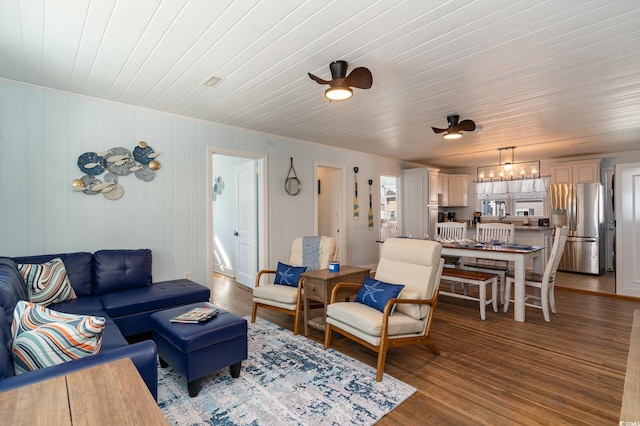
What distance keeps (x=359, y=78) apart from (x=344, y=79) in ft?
0.40

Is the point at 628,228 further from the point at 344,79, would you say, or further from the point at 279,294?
the point at 279,294

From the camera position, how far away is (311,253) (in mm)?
4000

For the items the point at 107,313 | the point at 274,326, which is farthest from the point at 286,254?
the point at 107,313

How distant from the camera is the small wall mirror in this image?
17.3ft

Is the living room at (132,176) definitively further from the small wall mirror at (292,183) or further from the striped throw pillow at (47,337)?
the striped throw pillow at (47,337)

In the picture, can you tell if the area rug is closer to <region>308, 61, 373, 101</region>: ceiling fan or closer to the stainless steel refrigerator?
<region>308, 61, 373, 101</region>: ceiling fan

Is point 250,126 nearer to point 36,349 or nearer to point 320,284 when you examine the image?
point 320,284

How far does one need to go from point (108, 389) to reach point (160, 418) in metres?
0.31

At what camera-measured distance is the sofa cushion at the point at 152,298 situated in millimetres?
2912

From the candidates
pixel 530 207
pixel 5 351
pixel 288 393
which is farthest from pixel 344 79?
pixel 530 207

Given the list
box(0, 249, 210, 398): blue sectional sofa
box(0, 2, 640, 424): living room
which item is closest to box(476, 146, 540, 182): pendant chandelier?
box(0, 2, 640, 424): living room

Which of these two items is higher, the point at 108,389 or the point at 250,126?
the point at 250,126

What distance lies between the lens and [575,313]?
13.2 ft

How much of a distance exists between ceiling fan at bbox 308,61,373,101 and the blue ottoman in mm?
2047
